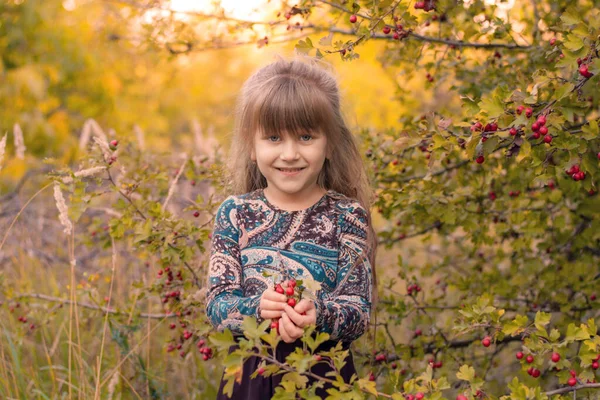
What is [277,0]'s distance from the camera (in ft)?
10.6

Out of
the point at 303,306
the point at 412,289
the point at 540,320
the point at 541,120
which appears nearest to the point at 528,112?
the point at 541,120

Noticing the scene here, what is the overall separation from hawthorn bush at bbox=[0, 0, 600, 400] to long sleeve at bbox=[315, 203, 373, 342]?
0.58 feet

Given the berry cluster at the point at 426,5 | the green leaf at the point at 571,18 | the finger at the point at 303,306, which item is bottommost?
the finger at the point at 303,306

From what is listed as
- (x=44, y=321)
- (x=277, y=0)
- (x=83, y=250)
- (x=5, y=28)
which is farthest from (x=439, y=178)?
(x=5, y=28)

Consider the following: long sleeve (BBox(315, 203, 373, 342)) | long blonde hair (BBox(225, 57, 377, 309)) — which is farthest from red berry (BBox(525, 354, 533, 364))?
long blonde hair (BBox(225, 57, 377, 309))

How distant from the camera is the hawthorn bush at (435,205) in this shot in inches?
79.4

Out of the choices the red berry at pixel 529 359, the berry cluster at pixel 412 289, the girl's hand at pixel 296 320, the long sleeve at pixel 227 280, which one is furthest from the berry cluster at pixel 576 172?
the berry cluster at pixel 412 289

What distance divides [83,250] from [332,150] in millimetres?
3686

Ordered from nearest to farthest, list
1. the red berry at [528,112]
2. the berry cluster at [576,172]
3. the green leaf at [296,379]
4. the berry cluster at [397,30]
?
the green leaf at [296,379] → the red berry at [528,112] → the berry cluster at [576,172] → the berry cluster at [397,30]

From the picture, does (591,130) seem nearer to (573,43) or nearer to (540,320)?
(573,43)

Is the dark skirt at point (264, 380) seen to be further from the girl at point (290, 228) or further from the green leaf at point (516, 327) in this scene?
the green leaf at point (516, 327)

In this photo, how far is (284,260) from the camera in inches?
84.5

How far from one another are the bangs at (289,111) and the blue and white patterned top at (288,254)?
0.24 meters

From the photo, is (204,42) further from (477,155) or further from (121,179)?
(477,155)
